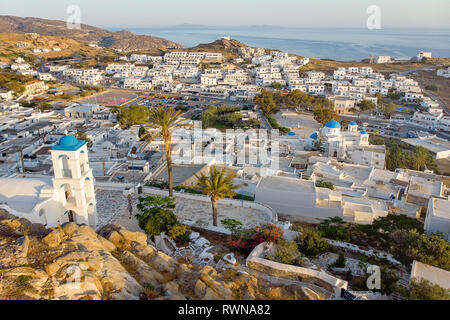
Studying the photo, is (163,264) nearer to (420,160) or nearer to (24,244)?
(24,244)

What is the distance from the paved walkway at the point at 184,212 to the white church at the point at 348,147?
725 inches

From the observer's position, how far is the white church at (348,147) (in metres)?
31.0

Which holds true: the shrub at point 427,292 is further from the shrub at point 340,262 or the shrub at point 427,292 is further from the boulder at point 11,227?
the boulder at point 11,227

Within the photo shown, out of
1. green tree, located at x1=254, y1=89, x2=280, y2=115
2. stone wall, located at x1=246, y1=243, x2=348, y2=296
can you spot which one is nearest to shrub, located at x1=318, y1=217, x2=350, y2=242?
stone wall, located at x1=246, y1=243, x2=348, y2=296

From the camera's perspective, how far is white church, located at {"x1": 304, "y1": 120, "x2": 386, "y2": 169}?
Result: 30953 millimetres

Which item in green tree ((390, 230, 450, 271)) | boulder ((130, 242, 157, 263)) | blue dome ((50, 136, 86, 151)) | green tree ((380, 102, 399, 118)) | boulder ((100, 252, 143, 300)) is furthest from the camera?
green tree ((380, 102, 399, 118))

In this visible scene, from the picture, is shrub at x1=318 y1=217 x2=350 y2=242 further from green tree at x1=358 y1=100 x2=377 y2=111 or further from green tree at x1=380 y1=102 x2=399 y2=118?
green tree at x1=380 y1=102 x2=399 y2=118

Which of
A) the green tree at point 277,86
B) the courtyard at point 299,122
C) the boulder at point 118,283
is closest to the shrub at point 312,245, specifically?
the boulder at point 118,283

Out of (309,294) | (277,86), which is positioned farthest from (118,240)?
(277,86)

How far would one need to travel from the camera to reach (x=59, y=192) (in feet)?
43.1

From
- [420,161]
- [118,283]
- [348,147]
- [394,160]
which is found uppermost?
[118,283]

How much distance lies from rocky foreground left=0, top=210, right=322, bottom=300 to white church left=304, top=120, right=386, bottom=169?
80.0 feet

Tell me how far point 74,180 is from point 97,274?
5744 millimetres

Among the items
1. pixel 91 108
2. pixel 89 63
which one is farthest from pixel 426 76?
pixel 89 63
